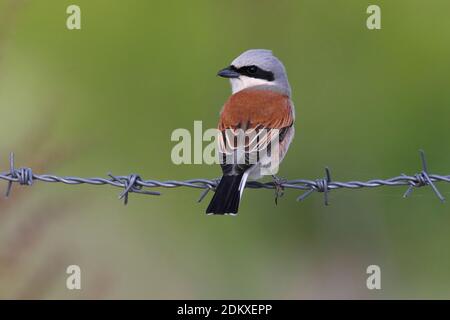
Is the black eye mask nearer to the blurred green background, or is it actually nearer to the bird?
the bird

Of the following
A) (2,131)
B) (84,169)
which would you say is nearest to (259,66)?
(84,169)

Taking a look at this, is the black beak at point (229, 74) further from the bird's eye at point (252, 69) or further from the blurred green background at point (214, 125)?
the blurred green background at point (214, 125)

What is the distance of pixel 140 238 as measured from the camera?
6945mm

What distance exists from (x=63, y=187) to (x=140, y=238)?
821 millimetres

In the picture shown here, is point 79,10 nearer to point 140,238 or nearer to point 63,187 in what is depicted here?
point 63,187

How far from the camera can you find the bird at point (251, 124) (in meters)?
5.01

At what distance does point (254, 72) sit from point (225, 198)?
64.2 inches

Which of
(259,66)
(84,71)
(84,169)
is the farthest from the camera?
(84,71)

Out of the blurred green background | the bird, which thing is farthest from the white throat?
the blurred green background

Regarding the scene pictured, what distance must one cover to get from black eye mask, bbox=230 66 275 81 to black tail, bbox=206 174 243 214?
1.42 metres

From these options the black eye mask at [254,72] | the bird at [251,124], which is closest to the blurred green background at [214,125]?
the bird at [251,124]

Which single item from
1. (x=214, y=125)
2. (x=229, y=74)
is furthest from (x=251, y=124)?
(x=214, y=125)

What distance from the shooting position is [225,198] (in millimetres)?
4918

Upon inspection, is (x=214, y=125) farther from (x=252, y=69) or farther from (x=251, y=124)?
(x=251, y=124)
